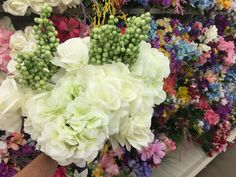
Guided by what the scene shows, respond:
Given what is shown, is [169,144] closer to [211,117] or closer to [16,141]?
[211,117]

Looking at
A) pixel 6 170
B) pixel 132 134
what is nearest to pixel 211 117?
pixel 6 170

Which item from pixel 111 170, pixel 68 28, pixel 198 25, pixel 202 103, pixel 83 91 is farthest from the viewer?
pixel 202 103

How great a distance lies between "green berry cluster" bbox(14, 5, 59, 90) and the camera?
66 centimetres

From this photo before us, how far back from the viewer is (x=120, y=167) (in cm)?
186

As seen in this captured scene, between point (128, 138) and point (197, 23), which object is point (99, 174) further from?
point (197, 23)

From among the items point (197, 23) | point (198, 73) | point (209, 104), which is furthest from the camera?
point (209, 104)

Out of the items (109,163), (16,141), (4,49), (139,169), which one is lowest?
(139,169)

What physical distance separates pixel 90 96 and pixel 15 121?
188 mm

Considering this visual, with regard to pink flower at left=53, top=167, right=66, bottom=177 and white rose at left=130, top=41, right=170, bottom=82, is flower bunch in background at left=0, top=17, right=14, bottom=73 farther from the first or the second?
white rose at left=130, top=41, right=170, bottom=82

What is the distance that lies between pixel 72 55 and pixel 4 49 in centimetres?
71

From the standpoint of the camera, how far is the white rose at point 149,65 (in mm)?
703

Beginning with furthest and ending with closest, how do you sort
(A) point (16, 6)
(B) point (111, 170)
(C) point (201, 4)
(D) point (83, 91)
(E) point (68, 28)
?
(C) point (201, 4)
(B) point (111, 170)
(E) point (68, 28)
(A) point (16, 6)
(D) point (83, 91)

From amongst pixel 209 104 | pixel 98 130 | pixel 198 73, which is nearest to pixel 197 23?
pixel 198 73

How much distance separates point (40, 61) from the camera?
26.4 inches
